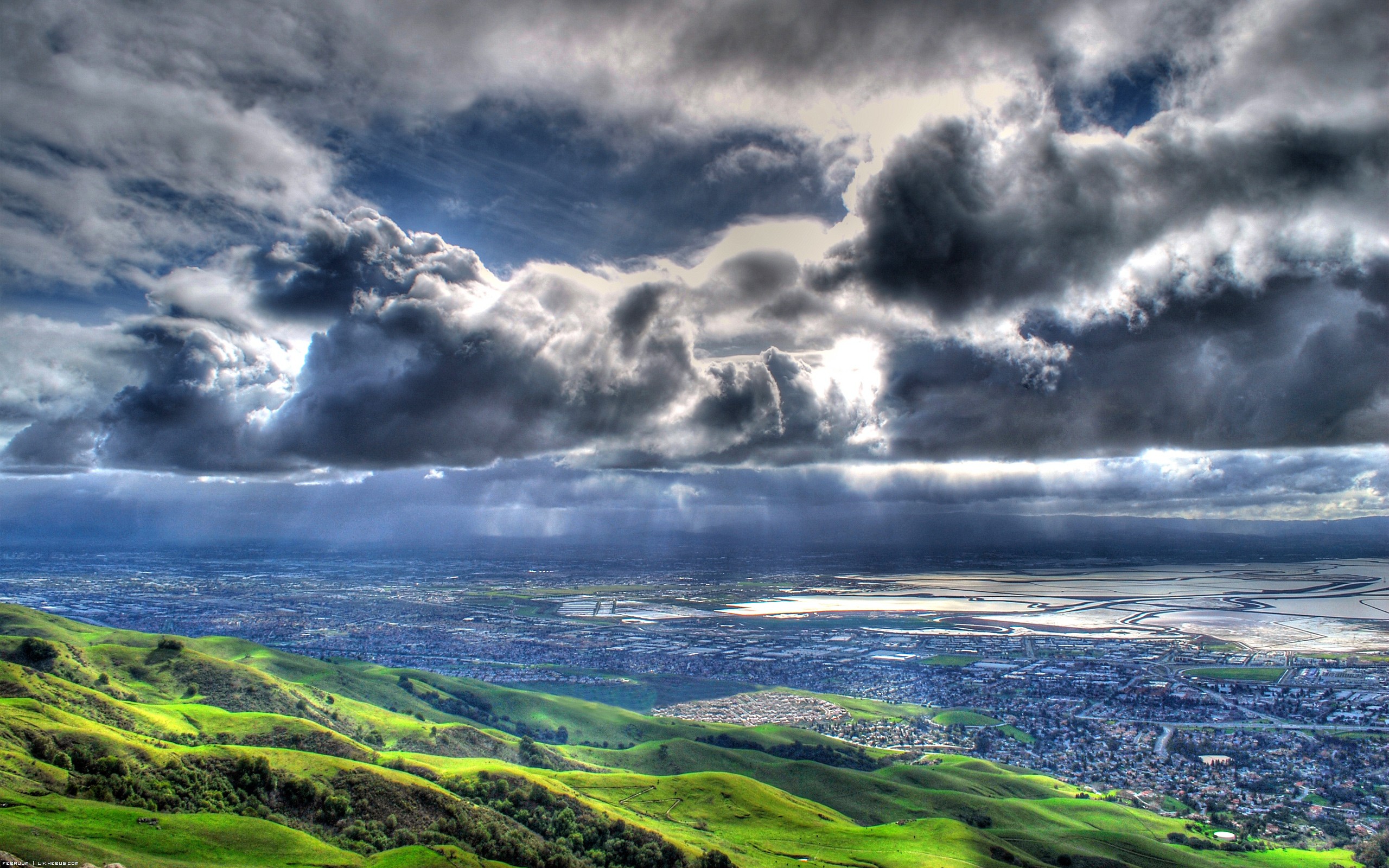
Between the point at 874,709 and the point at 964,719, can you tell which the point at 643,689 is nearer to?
the point at 874,709

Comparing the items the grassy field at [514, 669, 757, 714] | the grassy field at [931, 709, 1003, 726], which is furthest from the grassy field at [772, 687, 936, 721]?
the grassy field at [514, 669, 757, 714]

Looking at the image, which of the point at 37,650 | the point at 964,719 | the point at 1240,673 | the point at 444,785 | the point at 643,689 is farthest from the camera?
the point at 643,689

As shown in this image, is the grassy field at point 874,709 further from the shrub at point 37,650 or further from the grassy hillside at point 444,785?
the shrub at point 37,650

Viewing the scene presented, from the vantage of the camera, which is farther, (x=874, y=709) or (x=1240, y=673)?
(x=1240, y=673)

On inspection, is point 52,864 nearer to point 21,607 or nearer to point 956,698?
point 956,698

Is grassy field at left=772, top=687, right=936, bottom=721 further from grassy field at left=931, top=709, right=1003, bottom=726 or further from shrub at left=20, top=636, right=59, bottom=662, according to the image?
shrub at left=20, top=636, right=59, bottom=662

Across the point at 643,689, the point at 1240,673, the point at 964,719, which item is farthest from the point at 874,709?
the point at 1240,673
